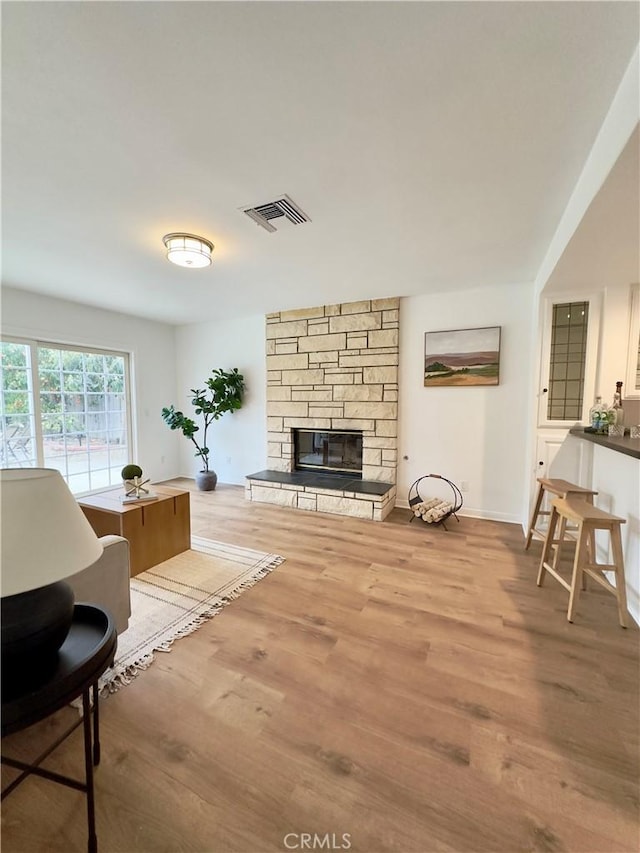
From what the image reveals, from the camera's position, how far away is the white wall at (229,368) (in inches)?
194

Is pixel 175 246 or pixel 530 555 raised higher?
pixel 175 246

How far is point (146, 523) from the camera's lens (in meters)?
2.57

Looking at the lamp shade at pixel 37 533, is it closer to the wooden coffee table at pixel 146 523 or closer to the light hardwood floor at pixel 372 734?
the light hardwood floor at pixel 372 734

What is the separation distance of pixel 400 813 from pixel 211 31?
257 centimetres

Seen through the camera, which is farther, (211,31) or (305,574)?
(305,574)

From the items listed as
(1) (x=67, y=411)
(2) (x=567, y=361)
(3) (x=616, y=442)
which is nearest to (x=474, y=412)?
(2) (x=567, y=361)

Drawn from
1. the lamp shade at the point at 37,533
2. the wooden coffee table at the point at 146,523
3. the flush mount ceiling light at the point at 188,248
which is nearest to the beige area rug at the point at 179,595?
the wooden coffee table at the point at 146,523

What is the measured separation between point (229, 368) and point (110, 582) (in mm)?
3818

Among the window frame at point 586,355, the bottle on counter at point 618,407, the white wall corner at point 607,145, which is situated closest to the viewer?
the white wall corner at point 607,145

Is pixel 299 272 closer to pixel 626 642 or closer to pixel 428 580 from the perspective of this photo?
pixel 428 580

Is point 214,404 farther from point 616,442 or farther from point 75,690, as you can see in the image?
point 616,442

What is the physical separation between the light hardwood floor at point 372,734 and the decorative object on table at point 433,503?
3.86ft

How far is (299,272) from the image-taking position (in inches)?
123

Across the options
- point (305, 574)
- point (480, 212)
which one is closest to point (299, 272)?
Answer: point (480, 212)
